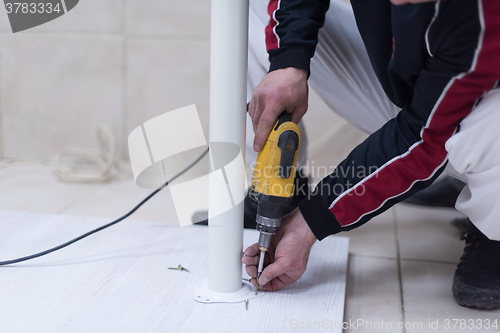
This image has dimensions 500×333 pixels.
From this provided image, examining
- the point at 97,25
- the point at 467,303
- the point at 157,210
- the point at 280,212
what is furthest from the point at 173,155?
the point at 467,303

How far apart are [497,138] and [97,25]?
120 cm

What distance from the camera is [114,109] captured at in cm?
151

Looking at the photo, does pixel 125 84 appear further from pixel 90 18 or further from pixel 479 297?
pixel 479 297

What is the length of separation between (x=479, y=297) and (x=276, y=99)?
45 cm

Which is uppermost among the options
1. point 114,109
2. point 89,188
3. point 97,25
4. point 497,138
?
point 97,25

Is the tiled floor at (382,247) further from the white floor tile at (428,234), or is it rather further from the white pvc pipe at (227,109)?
the white pvc pipe at (227,109)

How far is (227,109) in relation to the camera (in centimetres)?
64

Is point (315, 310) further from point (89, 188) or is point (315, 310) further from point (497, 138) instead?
point (89, 188)

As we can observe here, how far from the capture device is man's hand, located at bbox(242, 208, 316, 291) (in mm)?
702

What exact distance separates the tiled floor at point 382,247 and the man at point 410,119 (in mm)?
69

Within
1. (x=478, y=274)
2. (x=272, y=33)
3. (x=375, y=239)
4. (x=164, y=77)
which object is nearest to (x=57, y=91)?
(x=164, y=77)

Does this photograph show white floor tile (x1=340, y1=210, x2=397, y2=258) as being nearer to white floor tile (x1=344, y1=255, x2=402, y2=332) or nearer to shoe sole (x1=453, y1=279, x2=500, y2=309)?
white floor tile (x1=344, y1=255, x2=402, y2=332)

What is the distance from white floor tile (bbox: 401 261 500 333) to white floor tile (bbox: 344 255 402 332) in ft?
0.07

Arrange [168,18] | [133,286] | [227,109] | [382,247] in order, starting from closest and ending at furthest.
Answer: [227,109] → [133,286] → [382,247] → [168,18]
